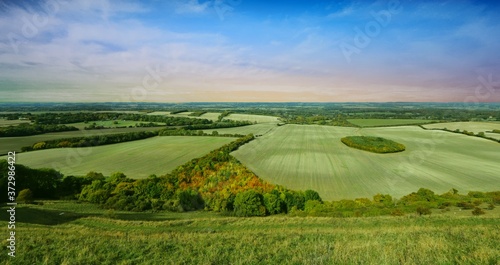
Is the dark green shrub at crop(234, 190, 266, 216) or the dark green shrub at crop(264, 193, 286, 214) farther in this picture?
the dark green shrub at crop(264, 193, 286, 214)

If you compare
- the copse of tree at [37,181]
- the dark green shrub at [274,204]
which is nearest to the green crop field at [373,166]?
the dark green shrub at [274,204]

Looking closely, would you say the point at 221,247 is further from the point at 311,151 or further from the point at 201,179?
the point at 311,151

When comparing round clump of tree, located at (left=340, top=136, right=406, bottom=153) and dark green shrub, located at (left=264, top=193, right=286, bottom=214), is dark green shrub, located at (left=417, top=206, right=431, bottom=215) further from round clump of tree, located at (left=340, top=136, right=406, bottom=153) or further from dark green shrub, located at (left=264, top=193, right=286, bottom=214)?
round clump of tree, located at (left=340, top=136, right=406, bottom=153)

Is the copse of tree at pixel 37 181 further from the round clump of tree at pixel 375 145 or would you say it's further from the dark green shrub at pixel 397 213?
the round clump of tree at pixel 375 145

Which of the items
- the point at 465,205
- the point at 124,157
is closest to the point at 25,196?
the point at 124,157

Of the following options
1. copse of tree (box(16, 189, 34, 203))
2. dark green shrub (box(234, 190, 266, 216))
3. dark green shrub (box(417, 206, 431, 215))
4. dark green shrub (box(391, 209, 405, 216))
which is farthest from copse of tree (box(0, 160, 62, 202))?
dark green shrub (box(417, 206, 431, 215))
